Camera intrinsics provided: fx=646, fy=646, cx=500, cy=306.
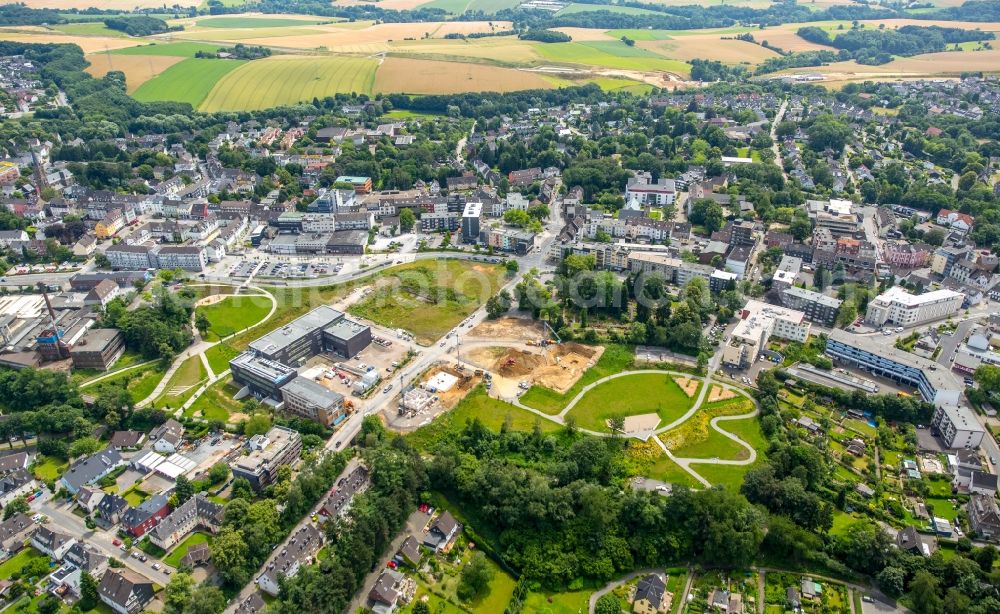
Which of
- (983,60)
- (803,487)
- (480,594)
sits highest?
(983,60)

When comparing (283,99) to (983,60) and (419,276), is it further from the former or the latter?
(983,60)

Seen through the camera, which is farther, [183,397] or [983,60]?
[983,60]

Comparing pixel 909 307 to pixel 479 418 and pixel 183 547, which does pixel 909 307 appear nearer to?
pixel 479 418

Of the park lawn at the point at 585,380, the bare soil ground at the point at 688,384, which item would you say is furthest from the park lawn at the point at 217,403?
the bare soil ground at the point at 688,384

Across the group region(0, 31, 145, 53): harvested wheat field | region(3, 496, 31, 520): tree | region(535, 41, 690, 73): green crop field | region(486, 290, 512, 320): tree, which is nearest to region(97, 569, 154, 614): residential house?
region(3, 496, 31, 520): tree

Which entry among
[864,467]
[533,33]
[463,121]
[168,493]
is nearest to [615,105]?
[463,121]
